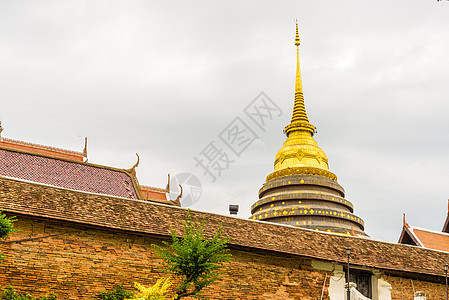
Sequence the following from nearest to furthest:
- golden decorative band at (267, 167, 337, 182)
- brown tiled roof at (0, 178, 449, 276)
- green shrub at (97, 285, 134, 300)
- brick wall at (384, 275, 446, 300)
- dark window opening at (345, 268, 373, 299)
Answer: green shrub at (97, 285, 134, 300)
brown tiled roof at (0, 178, 449, 276)
dark window opening at (345, 268, 373, 299)
brick wall at (384, 275, 446, 300)
golden decorative band at (267, 167, 337, 182)

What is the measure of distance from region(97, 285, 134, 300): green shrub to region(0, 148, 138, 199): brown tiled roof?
8.87 metres

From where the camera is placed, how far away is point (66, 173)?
24453 millimetres

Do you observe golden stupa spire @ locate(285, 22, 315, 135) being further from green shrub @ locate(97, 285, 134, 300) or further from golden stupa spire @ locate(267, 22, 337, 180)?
green shrub @ locate(97, 285, 134, 300)

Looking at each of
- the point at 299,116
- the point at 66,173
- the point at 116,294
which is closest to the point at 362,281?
the point at 116,294

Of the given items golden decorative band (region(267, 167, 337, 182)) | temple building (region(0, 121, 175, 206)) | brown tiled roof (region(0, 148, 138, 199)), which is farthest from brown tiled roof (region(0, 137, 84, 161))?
golden decorative band (region(267, 167, 337, 182))

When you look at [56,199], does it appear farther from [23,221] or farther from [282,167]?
[282,167]

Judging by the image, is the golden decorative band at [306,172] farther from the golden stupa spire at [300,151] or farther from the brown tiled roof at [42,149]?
the brown tiled roof at [42,149]

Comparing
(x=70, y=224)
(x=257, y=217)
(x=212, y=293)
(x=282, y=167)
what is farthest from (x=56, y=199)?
(x=282, y=167)

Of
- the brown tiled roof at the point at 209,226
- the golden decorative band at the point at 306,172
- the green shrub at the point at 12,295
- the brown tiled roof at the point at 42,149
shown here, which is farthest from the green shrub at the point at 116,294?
the golden decorative band at the point at 306,172

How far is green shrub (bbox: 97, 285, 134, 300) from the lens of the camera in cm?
1540

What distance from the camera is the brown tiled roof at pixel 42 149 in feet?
91.8

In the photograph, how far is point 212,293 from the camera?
16812 millimetres

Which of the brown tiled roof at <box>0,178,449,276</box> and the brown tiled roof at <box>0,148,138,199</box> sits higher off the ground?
the brown tiled roof at <box>0,148,138,199</box>

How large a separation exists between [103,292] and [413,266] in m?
Result: 11.0
